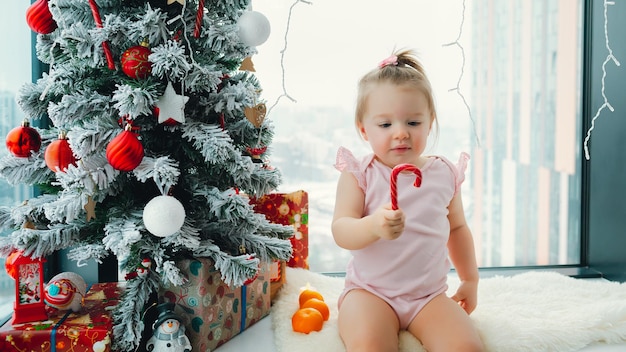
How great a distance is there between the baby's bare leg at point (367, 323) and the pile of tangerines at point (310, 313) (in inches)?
3.3

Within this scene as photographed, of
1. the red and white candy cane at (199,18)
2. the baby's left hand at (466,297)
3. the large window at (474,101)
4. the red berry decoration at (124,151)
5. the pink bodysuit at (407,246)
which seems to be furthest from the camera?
the large window at (474,101)

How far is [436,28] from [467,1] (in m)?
0.15

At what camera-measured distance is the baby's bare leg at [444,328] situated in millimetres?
1235

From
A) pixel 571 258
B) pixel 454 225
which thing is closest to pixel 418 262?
pixel 454 225

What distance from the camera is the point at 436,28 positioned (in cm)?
197

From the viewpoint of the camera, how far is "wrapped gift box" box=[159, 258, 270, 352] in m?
1.29

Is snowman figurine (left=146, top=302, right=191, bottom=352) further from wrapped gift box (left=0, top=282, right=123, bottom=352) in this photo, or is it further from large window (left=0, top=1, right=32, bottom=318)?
large window (left=0, top=1, right=32, bottom=318)

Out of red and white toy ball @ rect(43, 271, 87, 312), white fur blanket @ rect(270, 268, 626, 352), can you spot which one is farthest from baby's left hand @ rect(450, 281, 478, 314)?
red and white toy ball @ rect(43, 271, 87, 312)

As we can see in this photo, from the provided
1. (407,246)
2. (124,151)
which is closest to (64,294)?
(124,151)

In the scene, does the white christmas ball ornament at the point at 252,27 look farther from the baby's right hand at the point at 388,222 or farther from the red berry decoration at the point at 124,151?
the baby's right hand at the point at 388,222

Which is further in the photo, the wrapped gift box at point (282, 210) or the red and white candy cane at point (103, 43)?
the wrapped gift box at point (282, 210)

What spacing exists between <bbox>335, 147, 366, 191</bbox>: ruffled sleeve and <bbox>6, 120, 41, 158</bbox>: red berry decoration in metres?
0.70

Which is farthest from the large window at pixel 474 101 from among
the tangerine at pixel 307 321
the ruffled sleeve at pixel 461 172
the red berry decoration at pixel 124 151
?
the red berry decoration at pixel 124 151

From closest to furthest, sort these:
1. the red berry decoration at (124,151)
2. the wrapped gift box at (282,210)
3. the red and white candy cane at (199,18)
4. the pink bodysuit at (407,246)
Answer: the red berry decoration at (124,151) → the red and white candy cane at (199,18) → the pink bodysuit at (407,246) → the wrapped gift box at (282,210)
